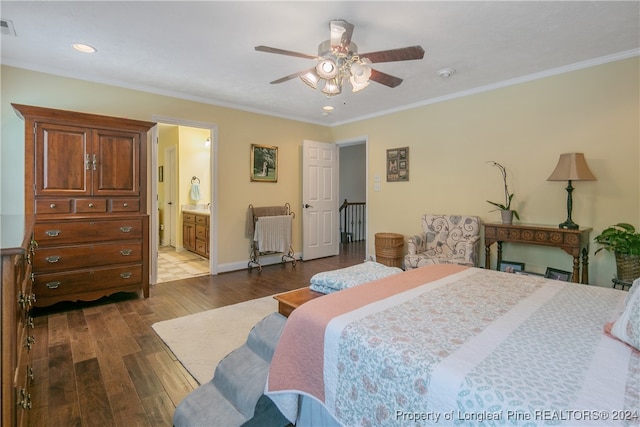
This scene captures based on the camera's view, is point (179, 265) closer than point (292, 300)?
No

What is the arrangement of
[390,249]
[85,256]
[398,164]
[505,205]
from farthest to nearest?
[398,164], [390,249], [505,205], [85,256]

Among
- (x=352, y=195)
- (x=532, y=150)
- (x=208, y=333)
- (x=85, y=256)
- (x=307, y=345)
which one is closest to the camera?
(x=307, y=345)

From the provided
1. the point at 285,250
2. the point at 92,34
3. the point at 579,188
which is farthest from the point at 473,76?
the point at 92,34

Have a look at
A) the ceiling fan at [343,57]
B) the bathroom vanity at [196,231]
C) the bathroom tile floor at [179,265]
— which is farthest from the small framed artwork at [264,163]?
the ceiling fan at [343,57]

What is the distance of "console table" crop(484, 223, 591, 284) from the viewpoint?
120 inches

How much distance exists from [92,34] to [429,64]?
307cm

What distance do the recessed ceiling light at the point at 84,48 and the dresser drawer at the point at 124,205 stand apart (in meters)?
1.44

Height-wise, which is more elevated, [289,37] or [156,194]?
[289,37]

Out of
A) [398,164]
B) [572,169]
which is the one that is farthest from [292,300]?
[398,164]

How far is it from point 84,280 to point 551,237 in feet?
15.5

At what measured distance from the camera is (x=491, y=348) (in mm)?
1047

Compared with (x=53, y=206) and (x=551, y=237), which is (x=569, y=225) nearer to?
(x=551, y=237)

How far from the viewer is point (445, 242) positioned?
4.09 m

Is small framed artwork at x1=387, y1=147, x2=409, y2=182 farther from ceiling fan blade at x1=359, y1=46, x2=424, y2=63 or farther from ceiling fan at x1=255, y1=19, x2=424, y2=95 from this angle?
ceiling fan blade at x1=359, y1=46, x2=424, y2=63
